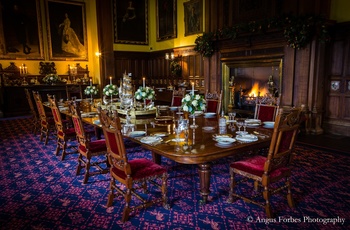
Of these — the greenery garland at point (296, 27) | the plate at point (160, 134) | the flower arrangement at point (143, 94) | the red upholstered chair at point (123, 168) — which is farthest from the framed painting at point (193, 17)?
the red upholstered chair at point (123, 168)

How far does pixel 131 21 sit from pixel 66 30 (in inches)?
110

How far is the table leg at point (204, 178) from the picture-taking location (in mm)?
2863

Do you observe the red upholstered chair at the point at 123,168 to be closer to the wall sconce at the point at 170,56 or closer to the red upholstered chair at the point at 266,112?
the red upholstered chair at the point at 266,112

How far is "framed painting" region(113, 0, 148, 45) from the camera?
11242mm

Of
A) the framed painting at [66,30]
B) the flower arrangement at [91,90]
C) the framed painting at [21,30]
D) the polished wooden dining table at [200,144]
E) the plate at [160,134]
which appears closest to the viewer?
the polished wooden dining table at [200,144]

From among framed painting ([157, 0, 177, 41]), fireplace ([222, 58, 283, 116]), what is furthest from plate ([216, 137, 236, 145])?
framed painting ([157, 0, 177, 41])

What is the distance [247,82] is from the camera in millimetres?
8062

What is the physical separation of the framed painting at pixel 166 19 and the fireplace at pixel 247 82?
140 inches

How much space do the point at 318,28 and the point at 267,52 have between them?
1366mm

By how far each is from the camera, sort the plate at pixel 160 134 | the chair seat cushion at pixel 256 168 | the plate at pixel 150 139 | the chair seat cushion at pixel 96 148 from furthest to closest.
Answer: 1. the chair seat cushion at pixel 96 148
2. the plate at pixel 160 134
3. the plate at pixel 150 139
4. the chair seat cushion at pixel 256 168

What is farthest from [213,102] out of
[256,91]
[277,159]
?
[256,91]

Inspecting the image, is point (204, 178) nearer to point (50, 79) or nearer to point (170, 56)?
point (170, 56)

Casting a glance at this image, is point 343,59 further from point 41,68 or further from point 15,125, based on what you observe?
point 41,68

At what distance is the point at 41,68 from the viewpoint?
1101cm
